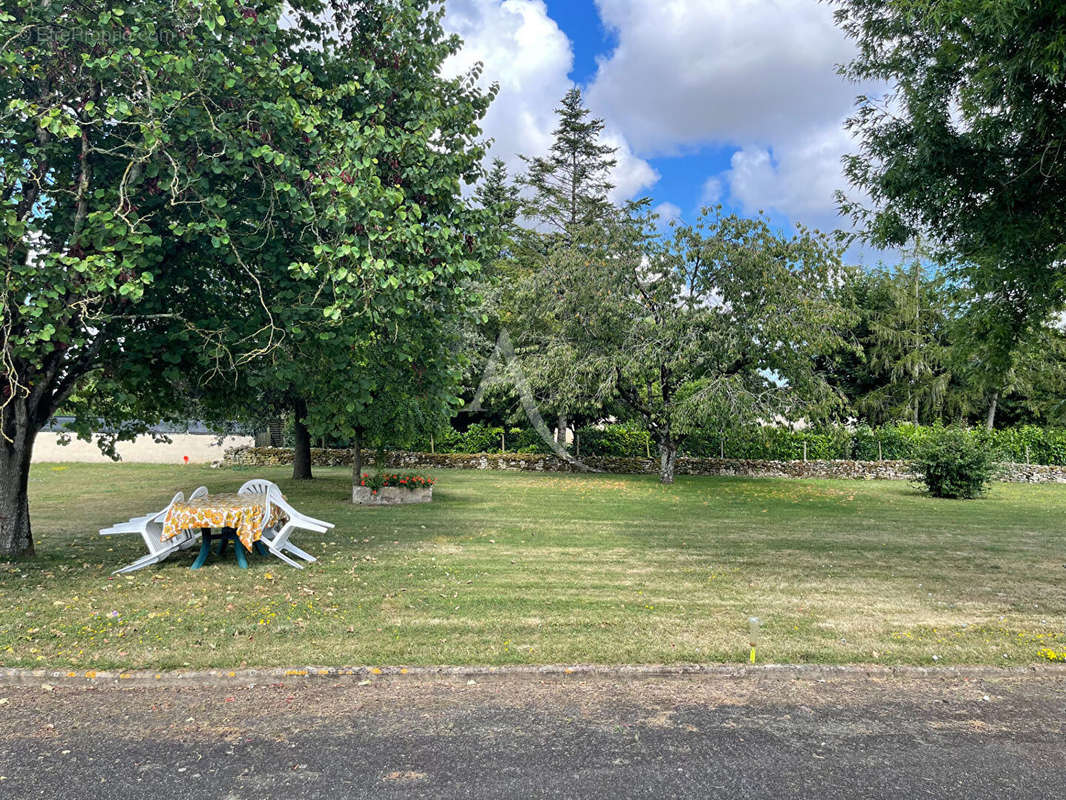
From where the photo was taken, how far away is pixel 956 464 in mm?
18828

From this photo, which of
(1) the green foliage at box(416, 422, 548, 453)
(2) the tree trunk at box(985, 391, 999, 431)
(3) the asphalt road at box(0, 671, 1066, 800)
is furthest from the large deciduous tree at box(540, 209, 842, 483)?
(2) the tree trunk at box(985, 391, 999, 431)

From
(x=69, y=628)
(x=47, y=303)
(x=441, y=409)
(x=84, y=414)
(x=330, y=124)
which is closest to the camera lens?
(x=69, y=628)

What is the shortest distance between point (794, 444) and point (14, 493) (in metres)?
25.3

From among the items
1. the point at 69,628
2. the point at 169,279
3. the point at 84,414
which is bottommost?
the point at 69,628

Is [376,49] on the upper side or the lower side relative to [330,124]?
upper

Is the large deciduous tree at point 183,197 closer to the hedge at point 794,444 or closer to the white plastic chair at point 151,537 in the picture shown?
the white plastic chair at point 151,537

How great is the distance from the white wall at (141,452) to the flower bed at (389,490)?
1532 cm

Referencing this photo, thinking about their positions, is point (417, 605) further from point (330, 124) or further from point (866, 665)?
point (330, 124)

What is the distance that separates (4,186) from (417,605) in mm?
5841

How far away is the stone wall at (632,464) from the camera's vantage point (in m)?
26.4

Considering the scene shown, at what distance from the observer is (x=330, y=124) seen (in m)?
7.64

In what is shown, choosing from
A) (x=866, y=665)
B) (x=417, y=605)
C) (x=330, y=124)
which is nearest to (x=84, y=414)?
(x=330, y=124)

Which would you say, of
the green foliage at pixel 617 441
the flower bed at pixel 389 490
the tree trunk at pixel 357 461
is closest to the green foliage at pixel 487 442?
the green foliage at pixel 617 441

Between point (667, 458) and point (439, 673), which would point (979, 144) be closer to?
point (439, 673)
